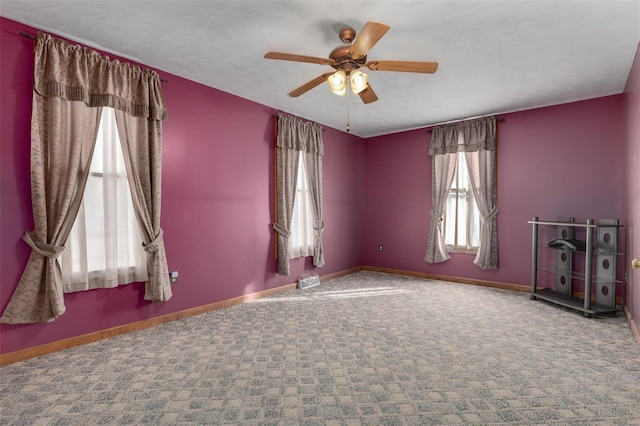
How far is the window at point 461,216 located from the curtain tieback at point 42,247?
529 centimetres

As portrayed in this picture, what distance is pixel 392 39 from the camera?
110 inches

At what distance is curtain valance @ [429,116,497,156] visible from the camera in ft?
16.5

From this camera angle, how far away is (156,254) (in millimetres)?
3258

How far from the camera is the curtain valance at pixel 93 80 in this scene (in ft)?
8.68

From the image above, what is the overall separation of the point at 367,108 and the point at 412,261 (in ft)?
9.60

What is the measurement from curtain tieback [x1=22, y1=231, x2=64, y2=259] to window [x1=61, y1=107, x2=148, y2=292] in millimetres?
134

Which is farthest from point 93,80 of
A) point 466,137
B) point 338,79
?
point 466,137

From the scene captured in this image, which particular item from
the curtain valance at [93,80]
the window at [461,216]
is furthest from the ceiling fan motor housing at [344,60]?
the window at [461,216]

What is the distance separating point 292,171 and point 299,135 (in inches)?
23.4

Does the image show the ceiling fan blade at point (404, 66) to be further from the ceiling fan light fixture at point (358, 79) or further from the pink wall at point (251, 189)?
the pink wall at point (251, 189)

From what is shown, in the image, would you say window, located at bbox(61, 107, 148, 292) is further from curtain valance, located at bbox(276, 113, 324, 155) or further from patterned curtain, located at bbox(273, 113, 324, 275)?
curtain valance, located at bbox(276, 113, 324, 155)

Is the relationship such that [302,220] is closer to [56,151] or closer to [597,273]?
[56,151]

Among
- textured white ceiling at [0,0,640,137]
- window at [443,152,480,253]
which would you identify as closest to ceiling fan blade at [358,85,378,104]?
textured white ceiling at [0,0,640,137]

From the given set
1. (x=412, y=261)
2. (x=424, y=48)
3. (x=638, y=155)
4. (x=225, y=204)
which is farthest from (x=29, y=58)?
(x=412, y=261)
